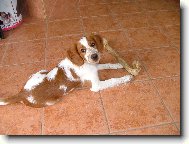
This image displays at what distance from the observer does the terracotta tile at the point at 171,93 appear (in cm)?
221

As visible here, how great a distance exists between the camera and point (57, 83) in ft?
7.57

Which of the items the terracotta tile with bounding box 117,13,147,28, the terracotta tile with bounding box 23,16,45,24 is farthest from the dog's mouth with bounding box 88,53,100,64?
the terracotta tile with bounding box 23,16,45,24

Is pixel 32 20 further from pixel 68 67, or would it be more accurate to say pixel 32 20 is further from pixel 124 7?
pixel 68 67

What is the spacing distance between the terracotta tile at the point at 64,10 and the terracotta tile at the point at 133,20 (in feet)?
2.12

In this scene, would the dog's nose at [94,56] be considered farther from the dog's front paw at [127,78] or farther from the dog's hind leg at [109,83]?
the dog's front paw at [127,78]

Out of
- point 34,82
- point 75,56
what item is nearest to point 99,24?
point 75,56

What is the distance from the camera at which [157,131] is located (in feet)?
6.75

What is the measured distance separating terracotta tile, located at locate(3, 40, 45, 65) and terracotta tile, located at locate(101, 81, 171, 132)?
1010mm

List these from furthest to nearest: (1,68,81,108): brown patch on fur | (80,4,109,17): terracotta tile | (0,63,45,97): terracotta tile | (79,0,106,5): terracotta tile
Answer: (79,0,106,5): terracotta tile, (80,4,109,17): terracotta tile, (0,63,45,97): terracotta tile, (1,68,81,108): brown patch on fur

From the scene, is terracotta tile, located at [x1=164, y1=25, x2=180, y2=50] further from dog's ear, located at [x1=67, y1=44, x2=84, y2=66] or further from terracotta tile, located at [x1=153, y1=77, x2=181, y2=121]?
dog's ear, located at [x1=67, y1=44, x2=84, y2=66]

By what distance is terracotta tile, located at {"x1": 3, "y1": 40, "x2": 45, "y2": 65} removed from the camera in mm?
3021

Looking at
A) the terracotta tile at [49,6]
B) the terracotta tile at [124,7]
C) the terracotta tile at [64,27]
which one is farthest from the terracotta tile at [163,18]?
the terracotta tile at [49,6]

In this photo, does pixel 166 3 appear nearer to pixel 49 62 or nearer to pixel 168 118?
pixel 49 62

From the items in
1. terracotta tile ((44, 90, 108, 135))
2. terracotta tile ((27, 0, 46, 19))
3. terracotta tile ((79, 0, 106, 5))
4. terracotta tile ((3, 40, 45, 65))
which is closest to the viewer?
terracotta tile ((44, 90, 108, 135))
